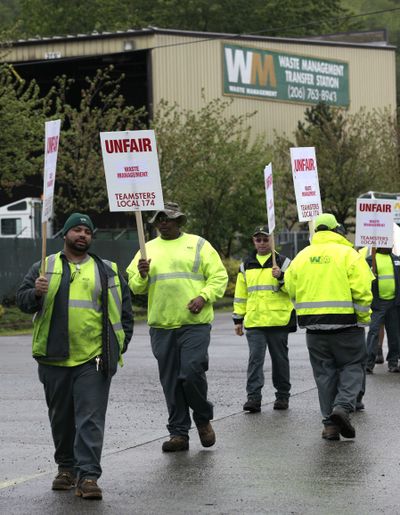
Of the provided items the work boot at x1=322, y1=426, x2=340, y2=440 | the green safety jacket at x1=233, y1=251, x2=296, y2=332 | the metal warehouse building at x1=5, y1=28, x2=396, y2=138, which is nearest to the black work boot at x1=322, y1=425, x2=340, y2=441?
the work boot at x1=322, y1=426, x2=340, y2=440

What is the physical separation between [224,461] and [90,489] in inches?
67.9

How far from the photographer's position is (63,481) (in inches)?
345

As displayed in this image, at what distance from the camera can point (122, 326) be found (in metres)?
8.89

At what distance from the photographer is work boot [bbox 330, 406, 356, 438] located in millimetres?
10656

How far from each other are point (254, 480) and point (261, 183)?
3626 cm

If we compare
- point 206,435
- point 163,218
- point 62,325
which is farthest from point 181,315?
point 62,325

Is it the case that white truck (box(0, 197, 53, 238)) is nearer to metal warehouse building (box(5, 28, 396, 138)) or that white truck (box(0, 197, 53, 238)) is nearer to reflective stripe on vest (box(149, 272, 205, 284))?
metal warehouse building (box(5, 28, 396, 138))

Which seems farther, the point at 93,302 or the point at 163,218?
the point at 163,218

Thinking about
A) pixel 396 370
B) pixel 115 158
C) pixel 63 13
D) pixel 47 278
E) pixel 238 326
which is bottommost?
pixel 396 370

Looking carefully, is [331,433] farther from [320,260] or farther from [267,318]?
[267,318]

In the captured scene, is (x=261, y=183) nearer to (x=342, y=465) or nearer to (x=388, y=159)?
(x=388, y=159)

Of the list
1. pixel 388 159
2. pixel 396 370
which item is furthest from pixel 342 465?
pixel 388 159

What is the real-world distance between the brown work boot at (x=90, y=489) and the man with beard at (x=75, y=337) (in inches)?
6.0

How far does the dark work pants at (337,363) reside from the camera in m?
11.2
